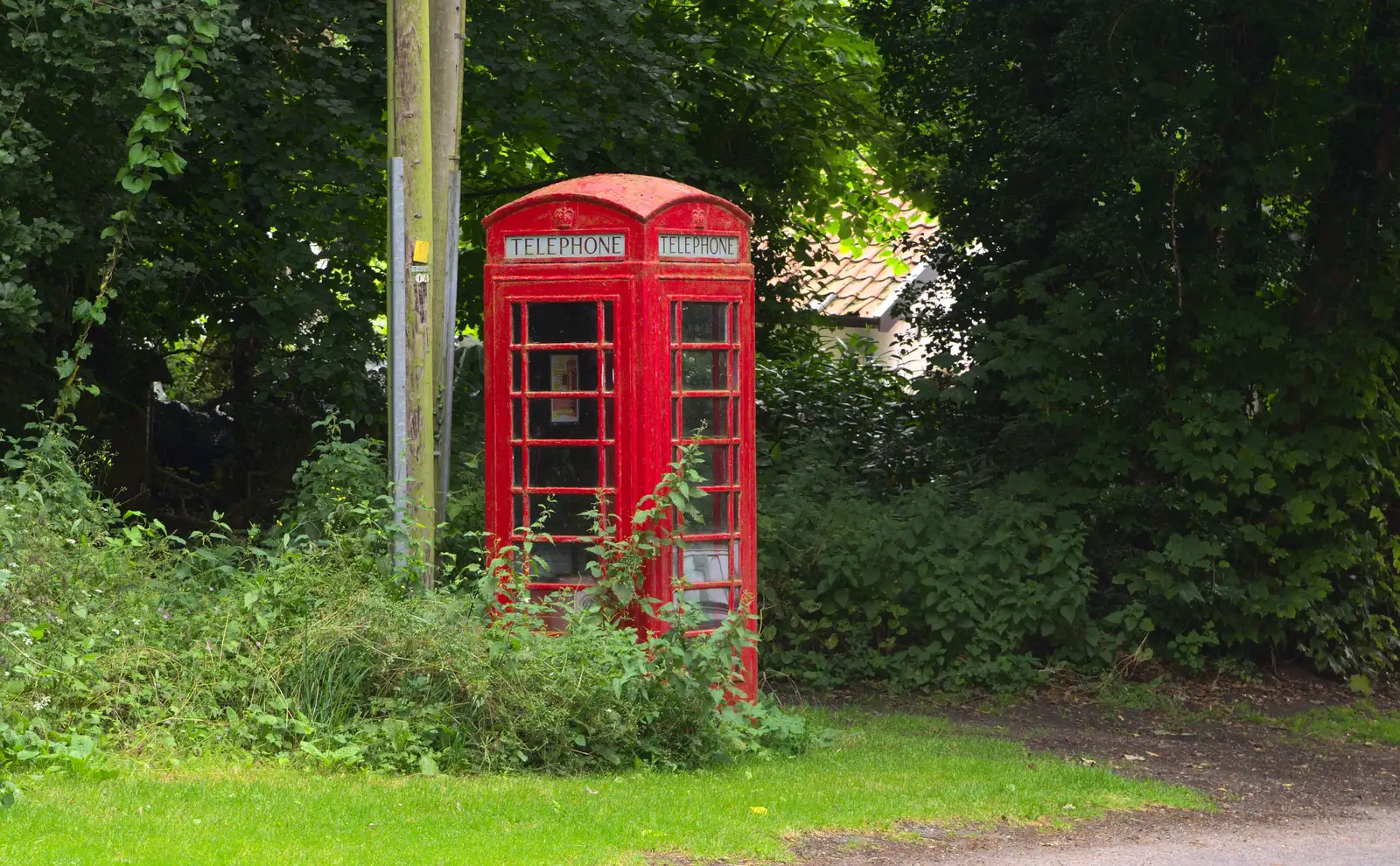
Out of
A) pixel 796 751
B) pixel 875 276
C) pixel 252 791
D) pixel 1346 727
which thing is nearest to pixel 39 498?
pixel 252 791

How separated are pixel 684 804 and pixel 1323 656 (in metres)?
6.07

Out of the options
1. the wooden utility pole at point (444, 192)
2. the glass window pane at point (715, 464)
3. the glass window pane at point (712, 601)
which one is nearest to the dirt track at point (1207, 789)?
the glass window pane at point (712, 601)

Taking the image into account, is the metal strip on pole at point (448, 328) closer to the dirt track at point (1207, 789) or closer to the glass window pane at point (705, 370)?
the glass window pane at point (705, 370)

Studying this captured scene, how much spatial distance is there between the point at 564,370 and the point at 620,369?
335 mm

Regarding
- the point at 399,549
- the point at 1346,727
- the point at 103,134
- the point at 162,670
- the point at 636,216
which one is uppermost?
the point at 103,134

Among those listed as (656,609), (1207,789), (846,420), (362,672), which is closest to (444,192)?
(656,609)

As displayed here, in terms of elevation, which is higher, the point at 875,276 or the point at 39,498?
the point at 875,276

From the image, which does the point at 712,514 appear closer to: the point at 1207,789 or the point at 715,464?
the point at 715,464

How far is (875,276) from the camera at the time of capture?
22.3 meters

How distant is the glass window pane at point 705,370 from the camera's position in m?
7.86

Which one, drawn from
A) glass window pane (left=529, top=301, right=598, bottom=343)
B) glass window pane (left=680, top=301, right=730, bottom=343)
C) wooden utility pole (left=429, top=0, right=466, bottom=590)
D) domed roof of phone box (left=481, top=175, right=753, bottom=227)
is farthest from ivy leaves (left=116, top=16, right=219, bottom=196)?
glass window pane (left=680, top=301, right=730, bottom=343)

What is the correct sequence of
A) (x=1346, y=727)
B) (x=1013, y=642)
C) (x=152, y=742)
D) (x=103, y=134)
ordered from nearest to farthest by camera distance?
1. (x=152, y=742)
2. (x=1346, y=727)
3. (x=1013, y=642)
4. (x=103, y=134)

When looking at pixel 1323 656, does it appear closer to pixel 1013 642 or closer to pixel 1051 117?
pixel 1013 642

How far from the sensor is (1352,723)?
31.4ft
